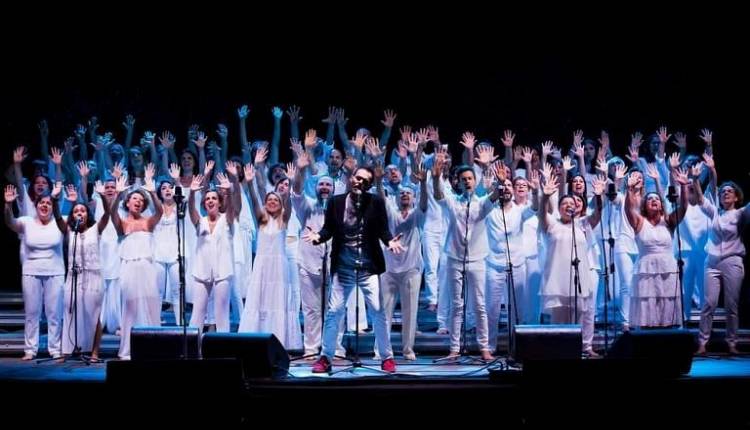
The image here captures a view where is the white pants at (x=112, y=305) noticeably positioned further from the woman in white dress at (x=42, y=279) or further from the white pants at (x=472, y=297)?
the white pants at (x=472, y=297)

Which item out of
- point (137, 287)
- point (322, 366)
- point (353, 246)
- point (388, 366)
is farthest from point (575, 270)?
point (137, 287)

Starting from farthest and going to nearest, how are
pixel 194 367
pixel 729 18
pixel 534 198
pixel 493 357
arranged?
pixel 729 18
pixel 534 198
pixel 493 357
pixel 194 367

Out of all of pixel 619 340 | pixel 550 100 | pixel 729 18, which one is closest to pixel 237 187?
pixel 619 340

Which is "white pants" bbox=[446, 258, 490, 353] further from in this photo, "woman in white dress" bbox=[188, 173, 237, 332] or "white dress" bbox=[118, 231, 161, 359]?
"white dress" bbox=[118, 231, 161, 359]

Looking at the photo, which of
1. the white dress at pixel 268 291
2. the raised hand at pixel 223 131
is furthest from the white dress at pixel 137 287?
the raised hand at pixel 223 131

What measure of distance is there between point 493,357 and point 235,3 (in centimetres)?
631

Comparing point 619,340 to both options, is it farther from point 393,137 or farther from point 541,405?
point 393,137

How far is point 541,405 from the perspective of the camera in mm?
5082

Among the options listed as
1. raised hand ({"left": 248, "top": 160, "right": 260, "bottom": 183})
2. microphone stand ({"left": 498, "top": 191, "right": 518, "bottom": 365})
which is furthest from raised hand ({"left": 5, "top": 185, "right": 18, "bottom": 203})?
microphone stand ({"left": 498, "top": 191, "right": 518, "bottom": 365})

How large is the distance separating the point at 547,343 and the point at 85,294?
4.24m

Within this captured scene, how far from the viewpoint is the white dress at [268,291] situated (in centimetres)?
782

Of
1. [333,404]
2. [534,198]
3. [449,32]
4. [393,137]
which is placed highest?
[449,32]

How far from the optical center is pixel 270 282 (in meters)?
7.83

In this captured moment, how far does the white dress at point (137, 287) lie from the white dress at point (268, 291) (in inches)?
32.6
